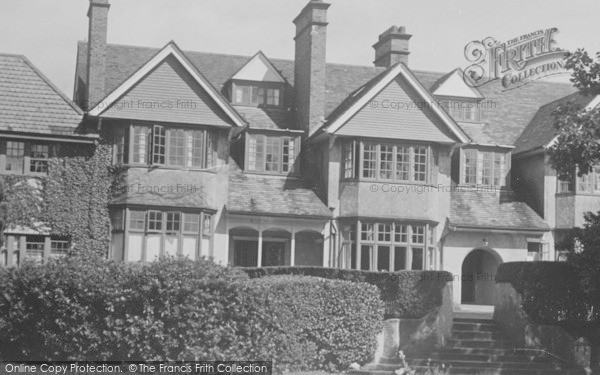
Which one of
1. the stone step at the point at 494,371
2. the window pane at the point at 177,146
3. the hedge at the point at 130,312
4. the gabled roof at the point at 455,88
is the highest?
the gabled roof at the point at 455,88

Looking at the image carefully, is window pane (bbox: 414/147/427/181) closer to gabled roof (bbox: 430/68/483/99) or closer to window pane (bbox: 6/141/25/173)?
gabled roof (bbox: 430/68/483/99)

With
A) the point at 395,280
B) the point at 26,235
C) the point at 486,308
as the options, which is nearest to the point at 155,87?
the point at 26,235

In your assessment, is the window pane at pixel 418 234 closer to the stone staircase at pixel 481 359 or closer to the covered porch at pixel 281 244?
the covered porch at pixel 281 244

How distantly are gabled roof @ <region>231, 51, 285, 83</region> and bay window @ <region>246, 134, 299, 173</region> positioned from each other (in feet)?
8.54

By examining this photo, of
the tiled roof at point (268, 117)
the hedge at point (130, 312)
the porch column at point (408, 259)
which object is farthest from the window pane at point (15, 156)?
the porch column at point (408, 259)

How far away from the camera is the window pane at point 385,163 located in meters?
34.6

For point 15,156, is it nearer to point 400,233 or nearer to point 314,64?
point 314,64

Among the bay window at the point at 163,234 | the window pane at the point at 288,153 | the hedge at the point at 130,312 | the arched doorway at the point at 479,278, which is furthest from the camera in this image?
the arched doorway at the point at 479,278

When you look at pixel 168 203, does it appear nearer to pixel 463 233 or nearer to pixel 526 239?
pixel 463 233

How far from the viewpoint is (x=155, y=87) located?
3309 cm

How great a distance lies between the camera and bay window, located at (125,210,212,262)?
106 ft

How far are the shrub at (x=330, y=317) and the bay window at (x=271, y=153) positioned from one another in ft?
37.8

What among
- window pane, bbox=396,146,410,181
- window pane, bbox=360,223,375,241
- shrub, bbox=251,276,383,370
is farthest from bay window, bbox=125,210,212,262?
shrub, bbox=251,276,383,370

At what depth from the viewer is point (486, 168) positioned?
1480 inches
